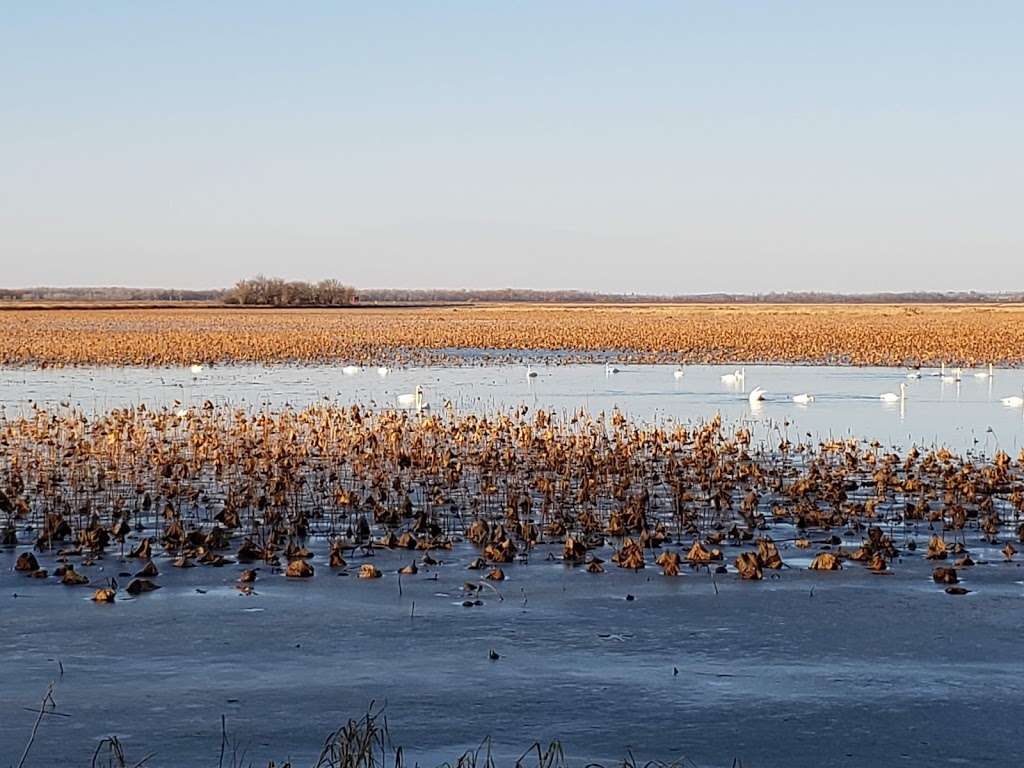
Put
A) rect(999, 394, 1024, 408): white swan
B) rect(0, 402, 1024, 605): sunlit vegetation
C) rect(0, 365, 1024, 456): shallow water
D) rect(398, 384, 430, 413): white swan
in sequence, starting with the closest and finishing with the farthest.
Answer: rect(0, 402, 1024, 605): sunlit vegetation < rect(0, 365, 1024, 456): shallow water < rect(999, 394, 1024, 408): white swan < rect(398, 384, 430, 413): white swan

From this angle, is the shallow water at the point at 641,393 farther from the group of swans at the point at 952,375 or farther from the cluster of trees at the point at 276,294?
the cluster of trees at the point at 276,294

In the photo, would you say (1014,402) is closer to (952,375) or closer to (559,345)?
(952,375)

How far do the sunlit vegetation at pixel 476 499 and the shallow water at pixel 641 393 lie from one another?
121 inches

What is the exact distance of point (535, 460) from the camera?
55.9ft

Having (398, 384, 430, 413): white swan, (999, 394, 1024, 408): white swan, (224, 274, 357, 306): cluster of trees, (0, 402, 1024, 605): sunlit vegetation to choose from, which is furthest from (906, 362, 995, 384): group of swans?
(224, 274, 357, 306): cluster of trees

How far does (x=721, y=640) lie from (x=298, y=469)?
27.7 ft

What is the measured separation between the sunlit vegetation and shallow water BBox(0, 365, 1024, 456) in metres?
3.08

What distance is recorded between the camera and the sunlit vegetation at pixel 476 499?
11.3 m

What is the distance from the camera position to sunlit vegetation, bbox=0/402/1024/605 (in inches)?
447

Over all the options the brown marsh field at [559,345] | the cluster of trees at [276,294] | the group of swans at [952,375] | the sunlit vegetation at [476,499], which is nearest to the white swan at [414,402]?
the sunlit vegetation at [476,499]

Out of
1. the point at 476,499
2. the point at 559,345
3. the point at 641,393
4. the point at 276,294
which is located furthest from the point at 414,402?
the point at 276,294

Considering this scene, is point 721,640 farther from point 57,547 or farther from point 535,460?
point 535,460

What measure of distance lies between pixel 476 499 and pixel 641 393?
15.0m

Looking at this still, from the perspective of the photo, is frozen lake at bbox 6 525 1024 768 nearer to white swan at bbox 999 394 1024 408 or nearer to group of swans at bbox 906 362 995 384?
white swan at bbox 999 394 1024 408
